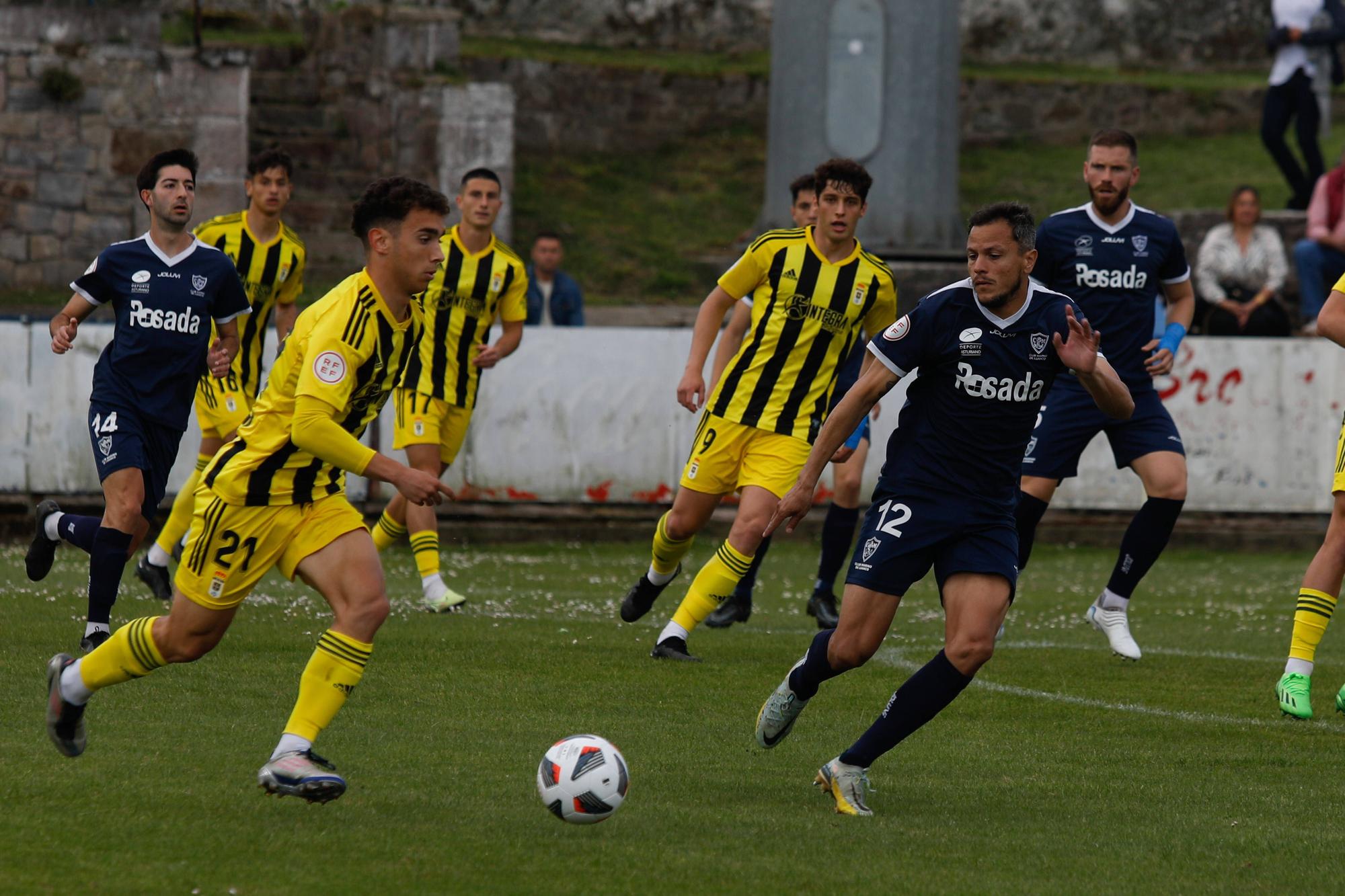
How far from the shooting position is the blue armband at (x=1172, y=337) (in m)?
9.33

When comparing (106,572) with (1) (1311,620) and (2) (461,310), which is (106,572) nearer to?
(2) (461,310)

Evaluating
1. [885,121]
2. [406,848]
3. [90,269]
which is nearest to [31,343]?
[90,269]

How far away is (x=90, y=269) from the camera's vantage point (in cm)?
905

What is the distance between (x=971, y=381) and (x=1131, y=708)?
2.62 metres

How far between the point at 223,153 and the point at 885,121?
684 cm

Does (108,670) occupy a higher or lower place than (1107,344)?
lower

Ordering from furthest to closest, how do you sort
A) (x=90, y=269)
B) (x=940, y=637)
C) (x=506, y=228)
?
(x=506, y=228), (x=940, y=637), (x=90, y=269)

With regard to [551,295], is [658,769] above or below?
below

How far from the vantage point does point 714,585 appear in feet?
29.2

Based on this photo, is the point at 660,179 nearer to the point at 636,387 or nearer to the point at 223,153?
the point at 223,153

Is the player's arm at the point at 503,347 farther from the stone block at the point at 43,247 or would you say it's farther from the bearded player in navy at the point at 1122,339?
the stone block at the point at 43,247

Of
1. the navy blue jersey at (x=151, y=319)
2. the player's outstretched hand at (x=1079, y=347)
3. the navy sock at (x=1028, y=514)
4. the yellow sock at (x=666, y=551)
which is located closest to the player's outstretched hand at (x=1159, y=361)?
the navy sock at (x=1028, y=514)

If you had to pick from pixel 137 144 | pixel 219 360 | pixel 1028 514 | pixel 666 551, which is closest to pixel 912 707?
pixel 666 551

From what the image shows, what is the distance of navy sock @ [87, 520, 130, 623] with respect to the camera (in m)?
8.68
